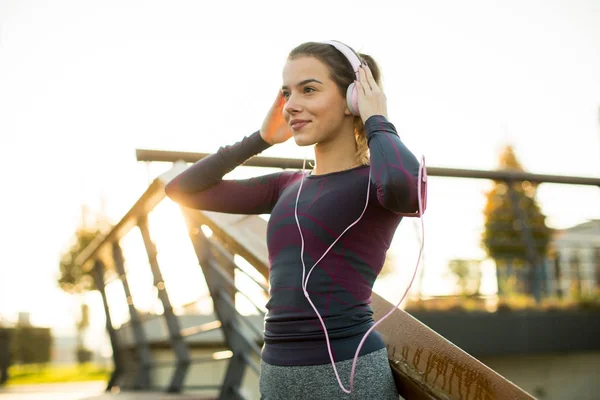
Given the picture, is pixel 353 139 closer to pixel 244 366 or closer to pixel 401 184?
pixel 401 184

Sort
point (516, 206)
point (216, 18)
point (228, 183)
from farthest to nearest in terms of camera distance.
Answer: point (216, 18), point (516, 206), point (228, 183)

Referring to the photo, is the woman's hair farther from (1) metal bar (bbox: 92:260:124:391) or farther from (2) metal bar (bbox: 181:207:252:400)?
(1) metal bar (bbox: 92:260:124:391)

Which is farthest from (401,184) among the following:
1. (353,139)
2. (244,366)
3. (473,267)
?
(473,267)

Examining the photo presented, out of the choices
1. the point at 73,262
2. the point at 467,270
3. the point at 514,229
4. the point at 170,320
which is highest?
the point at 514,229

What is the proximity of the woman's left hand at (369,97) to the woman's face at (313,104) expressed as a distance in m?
0.07

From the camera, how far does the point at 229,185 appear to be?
180 centimetres

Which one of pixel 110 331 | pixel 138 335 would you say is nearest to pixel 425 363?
pixel 138 335

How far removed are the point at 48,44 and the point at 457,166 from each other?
1846cm

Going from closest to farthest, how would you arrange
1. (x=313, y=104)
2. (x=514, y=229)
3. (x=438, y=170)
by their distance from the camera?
(x=313, y=104), (x=438, y=170), (x=514, y=229)

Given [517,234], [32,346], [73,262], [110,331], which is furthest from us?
[73,262]

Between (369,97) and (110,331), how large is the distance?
3939mm

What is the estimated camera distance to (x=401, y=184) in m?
1.22

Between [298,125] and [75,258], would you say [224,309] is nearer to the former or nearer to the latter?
[298,125]

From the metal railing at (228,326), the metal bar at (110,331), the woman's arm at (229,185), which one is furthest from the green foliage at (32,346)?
the woman's arm at (229,185)
